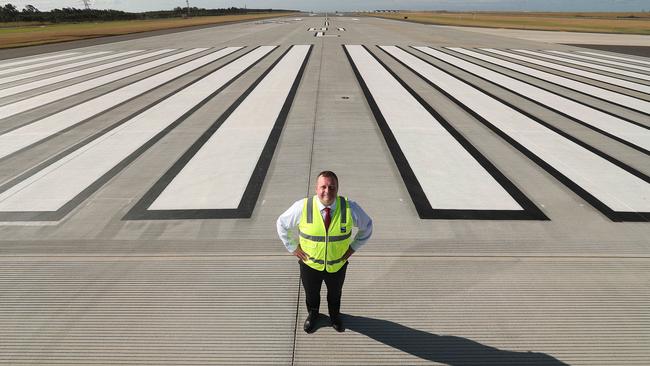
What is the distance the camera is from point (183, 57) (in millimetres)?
21094

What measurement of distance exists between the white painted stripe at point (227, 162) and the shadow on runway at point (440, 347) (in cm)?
296

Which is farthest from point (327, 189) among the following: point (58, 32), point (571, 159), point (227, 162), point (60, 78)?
point (58, 32)

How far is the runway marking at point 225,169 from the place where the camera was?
5441 millimetres

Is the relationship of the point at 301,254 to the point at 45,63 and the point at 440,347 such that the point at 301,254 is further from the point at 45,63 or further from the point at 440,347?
the point at 45,63

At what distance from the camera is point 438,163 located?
22.8 feet

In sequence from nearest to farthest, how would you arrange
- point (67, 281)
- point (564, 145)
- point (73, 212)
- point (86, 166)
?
point (67, 281) < point (73, 212) < point (86, 166) < point (564, 145)

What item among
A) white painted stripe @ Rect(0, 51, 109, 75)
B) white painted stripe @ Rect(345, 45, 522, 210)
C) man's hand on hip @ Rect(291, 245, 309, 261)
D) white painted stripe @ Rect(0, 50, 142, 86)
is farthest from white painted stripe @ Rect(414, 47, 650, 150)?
white painted stripe @ Rect(0, 51, 109, 75)

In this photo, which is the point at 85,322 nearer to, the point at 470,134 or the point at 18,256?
the point at 18,256

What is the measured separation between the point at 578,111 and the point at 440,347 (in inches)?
404

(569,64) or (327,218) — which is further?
(569,64)

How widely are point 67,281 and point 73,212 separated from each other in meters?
1.74

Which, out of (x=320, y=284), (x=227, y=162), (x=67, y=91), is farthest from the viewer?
(x=67, y=91)

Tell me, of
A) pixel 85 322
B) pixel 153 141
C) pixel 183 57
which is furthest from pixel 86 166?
pixel 183 57

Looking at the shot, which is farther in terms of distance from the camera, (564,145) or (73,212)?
(564,145)
